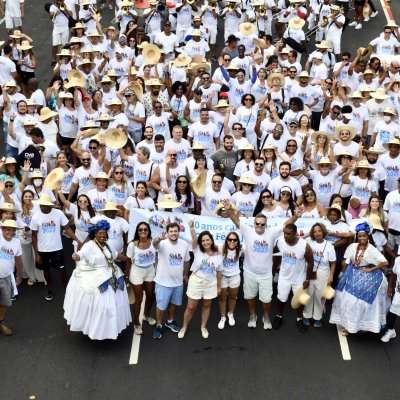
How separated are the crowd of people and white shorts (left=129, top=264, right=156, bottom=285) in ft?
0.07

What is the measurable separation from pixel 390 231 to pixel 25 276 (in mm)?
6152

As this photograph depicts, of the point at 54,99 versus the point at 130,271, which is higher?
the point at 54,99

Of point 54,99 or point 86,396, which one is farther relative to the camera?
point 54,99

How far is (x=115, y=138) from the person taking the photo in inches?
561

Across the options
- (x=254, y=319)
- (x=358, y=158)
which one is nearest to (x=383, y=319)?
(x=254, y=319)

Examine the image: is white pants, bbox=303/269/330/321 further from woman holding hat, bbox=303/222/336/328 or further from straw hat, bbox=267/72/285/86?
straw hat, bbox=267/72/285/86

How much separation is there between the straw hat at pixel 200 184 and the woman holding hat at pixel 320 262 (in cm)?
221

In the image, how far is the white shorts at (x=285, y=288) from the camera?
11633 mm

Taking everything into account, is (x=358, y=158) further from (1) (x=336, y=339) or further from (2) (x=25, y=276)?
(2) (x=25, y=276)

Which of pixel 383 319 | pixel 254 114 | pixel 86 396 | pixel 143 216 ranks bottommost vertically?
pixel 86 396

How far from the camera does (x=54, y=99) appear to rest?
17.1 meters

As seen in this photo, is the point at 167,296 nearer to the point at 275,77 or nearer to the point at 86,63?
the point at 275,77

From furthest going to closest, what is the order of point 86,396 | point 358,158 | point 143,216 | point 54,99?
point 54,99
point 358,158
point 143,216
point 86,396

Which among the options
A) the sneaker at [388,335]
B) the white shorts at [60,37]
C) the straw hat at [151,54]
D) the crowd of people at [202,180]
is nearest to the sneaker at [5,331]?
the crowd of people at [202,180]
